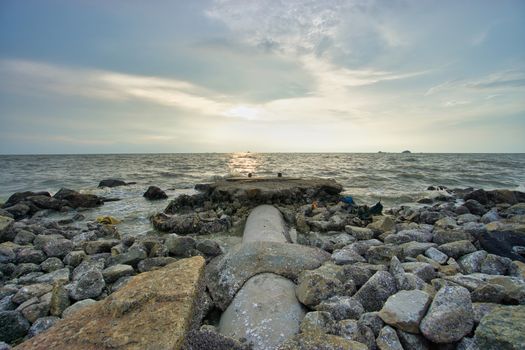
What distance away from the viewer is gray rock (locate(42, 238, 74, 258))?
517cm

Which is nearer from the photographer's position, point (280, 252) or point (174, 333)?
point (174, 333)

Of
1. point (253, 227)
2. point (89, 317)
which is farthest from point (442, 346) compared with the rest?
point (253, 227)

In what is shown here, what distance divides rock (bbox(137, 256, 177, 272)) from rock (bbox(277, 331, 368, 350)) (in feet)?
9.66

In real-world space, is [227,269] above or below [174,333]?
below

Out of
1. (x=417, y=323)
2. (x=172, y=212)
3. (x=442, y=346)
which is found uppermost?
(x=417, y=323)

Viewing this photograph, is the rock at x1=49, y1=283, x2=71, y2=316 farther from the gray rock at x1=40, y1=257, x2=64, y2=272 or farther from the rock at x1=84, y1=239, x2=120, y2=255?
the rock at x1=84, y1=239, x2=120, y2=255

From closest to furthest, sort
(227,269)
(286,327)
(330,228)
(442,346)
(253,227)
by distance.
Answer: (442,346) → (286,327) → (227,269) → (253,227) → (330,228)

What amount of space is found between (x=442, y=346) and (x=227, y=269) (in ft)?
7.61

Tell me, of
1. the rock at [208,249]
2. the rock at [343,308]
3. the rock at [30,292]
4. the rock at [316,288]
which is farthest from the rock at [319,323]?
the rock at [30,292]

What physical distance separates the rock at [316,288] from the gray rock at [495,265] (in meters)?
2.28

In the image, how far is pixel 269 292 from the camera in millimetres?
3104

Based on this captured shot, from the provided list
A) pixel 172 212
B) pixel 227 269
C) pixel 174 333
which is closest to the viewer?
pixel 174 333

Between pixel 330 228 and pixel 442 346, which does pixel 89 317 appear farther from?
pixel 330 228

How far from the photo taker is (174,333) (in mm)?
1988
